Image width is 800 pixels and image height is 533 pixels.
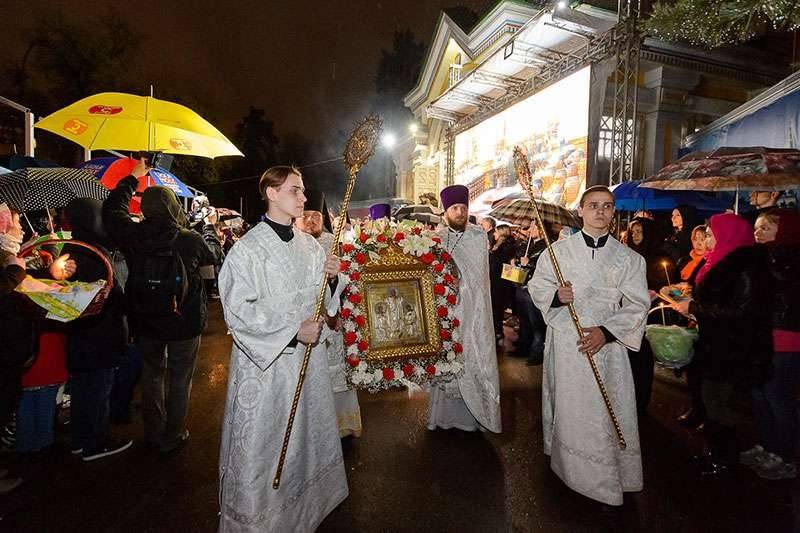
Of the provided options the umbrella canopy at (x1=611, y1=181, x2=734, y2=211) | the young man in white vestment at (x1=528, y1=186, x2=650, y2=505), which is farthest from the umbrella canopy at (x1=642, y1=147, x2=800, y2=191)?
the umbrella canopy at (x1=611, y1=181, x2=734, y2=211)

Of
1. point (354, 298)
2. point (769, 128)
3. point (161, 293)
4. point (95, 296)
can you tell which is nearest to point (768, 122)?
point (769, 128)

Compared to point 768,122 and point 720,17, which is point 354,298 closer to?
point 720,17

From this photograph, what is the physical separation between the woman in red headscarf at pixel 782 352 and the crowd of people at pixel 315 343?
1cm

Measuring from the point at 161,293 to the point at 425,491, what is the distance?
276cm

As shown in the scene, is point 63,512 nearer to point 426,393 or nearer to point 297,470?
point 297,470

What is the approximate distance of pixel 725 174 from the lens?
14.4 feet

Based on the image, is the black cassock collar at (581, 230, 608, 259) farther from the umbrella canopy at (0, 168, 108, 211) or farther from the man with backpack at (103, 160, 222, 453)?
the umbrella canopy at (0, 168, 108, 211)

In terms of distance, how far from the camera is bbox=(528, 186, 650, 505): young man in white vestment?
340 cm

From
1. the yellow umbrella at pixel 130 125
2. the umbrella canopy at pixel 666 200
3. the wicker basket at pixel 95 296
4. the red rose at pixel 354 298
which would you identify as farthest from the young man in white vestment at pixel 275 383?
the umbrella canopy at pixel 666 200

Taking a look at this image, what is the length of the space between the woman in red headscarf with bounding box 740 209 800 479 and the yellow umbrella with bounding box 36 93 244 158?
17.0 ft

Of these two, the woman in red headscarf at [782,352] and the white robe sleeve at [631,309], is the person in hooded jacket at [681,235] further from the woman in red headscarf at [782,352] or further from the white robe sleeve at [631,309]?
→ the white robe sleeve at [631,309]

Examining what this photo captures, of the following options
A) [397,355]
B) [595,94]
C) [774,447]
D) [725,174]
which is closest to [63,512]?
[397,355]

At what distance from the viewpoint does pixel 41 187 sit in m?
4.96

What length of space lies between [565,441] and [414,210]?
1323 centimetres
